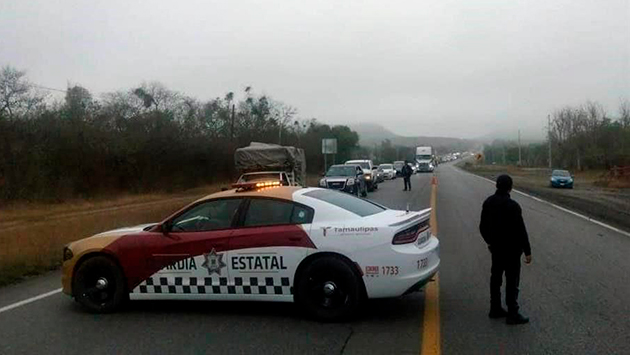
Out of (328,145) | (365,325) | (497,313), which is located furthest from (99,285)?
(328,145)

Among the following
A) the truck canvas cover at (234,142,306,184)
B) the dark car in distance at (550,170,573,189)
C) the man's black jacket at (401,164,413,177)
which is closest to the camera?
the truck canvas cover at (234,142,306,184)

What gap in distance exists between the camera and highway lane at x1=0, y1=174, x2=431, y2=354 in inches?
260

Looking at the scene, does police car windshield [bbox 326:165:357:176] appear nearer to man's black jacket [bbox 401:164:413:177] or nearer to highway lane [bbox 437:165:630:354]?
man's black jacket [bbox 401:164:413:177]

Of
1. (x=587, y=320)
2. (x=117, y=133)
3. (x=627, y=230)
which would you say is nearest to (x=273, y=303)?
(x=587, y=320)

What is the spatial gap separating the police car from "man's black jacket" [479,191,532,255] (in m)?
0.78

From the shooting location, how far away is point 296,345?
6617mm

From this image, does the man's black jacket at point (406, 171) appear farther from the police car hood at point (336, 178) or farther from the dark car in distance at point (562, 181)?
the dark car in distance at point (562, 181)

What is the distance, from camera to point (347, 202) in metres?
8.44

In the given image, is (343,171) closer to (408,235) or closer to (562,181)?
(562,181)

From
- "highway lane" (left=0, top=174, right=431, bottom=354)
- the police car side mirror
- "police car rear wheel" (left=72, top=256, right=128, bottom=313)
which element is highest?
the police car side mirror

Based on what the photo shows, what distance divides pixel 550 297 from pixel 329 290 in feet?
9.77

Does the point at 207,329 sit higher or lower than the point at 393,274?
lower

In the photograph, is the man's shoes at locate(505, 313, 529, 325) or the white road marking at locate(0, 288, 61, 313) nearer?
the man's shoes at locate(505, 313, 529, 325)

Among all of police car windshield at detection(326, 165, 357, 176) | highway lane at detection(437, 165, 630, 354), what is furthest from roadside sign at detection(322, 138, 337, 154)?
highway lane at detection(437, 165, 630, 354)
